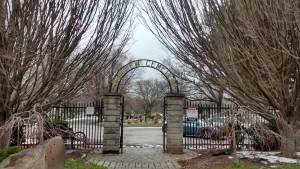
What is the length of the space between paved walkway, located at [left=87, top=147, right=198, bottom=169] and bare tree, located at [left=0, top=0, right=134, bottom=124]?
2.63 m

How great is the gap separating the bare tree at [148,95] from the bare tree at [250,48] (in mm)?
→ 52994

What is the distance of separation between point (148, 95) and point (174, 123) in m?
53.6

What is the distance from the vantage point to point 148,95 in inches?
2729

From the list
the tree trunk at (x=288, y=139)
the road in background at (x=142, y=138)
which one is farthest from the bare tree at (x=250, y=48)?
the road in background at (x=142, y=138)

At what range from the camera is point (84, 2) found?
36.2 feet

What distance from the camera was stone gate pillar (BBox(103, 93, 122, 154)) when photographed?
15.3m

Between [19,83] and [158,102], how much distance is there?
193 ft

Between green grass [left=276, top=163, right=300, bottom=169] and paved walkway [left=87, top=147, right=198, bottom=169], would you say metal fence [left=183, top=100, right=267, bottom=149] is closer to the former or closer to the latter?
green grass [left=276, top=163, right=300, bottom=169]

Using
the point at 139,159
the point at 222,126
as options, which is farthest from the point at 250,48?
the point at 139,159

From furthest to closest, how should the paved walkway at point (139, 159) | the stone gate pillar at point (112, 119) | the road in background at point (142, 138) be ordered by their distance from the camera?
the road in background at point (142, 138) < the stone gate pillar at point (112, 119) < the paved walkway at point (139, 159)

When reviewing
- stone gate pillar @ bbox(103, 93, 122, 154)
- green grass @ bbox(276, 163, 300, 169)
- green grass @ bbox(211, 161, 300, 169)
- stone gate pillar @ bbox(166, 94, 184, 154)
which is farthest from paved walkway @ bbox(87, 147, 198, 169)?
green grass @ bbox(276, 163, 300, 169)

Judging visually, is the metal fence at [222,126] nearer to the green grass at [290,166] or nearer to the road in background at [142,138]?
the green grass at [290,166]

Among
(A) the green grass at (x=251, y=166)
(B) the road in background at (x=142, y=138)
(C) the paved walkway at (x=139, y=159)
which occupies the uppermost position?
(A) the green grass at (x=251, y=166)

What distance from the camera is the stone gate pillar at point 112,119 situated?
1534cm
